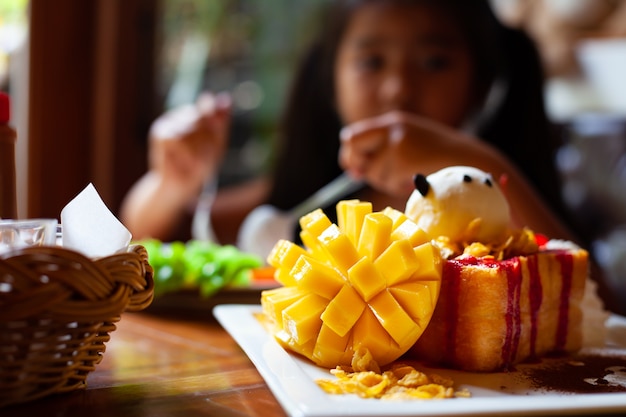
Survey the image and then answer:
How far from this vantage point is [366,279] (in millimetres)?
624

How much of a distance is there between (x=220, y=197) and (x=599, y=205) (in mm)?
1160

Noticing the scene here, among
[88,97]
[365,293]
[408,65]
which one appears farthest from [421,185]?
[88,97]

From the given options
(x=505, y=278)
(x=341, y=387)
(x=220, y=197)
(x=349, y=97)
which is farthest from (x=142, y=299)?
(x=220, y=197)

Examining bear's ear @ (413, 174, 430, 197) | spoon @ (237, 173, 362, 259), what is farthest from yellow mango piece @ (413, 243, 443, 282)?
spoon @ (237, 173, 362, 259)

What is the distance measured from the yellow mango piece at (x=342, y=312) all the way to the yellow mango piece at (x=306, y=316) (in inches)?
0.7

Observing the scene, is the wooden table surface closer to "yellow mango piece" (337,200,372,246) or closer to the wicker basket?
the wicker basket

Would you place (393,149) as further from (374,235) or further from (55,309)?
(55,309)

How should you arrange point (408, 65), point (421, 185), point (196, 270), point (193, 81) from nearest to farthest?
point (421, 185) → point (196, 270) → point (408, 65) → point (193, 81)

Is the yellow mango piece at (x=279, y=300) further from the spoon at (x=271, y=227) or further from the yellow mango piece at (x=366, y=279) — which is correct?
the spoon at (x=271, y=227)

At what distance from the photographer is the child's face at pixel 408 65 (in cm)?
166

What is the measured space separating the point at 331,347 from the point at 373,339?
38 mm

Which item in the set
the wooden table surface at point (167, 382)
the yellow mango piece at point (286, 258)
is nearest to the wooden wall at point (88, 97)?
the wooden table surface at point (167, 382)

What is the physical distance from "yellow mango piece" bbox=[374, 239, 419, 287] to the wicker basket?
0.68 ft

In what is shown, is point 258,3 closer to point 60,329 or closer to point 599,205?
point 599,205
